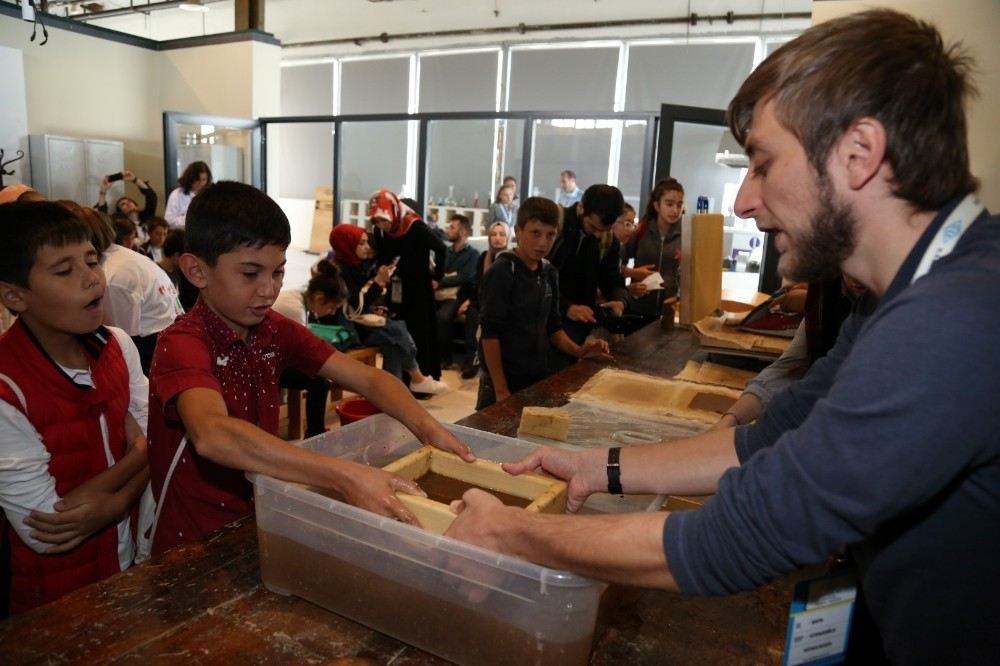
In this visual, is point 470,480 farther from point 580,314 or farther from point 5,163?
point 5,163

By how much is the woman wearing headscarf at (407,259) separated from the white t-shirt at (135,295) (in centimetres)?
231

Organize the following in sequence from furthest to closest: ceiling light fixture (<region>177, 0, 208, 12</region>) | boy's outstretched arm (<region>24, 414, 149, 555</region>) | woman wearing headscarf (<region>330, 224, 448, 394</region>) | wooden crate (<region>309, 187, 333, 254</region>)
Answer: wooden crate (<region>309, 187, 333, 254</region>) < ceiling light fixture (<region>177, 0, 208, 12</region>) < woman wearing headscarf (<region>330, 224, 448, 394</region>) < boy's outstretched arm (<region>24, 414, 149, 555</region>)

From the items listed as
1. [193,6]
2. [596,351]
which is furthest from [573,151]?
[596,351]

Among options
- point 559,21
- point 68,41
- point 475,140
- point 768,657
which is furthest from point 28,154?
point 768,657

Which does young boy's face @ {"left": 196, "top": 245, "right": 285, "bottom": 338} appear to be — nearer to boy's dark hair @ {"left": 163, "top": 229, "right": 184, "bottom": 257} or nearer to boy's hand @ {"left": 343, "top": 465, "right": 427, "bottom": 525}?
boy's hand @ {"left": 343, "top": 465, "right": 427, "bottom": 525}

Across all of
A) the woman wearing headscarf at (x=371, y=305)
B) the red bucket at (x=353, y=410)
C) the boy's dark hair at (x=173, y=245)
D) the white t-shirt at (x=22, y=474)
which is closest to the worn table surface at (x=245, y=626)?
the white t-shirt at (x=22, y=474)

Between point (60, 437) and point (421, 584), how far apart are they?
1.05 meters

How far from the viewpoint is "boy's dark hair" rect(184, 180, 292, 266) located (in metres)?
1.38

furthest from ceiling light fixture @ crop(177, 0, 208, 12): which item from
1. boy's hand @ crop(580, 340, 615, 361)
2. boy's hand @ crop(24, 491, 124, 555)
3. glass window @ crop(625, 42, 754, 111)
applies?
boy's hand @ crop(24, 491, 124, 555)

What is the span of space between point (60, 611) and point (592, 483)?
861mm

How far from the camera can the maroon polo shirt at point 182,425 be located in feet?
4.40

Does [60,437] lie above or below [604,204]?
below

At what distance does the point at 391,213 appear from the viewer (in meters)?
5.20

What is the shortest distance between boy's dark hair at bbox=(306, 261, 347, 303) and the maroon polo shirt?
3.28m
